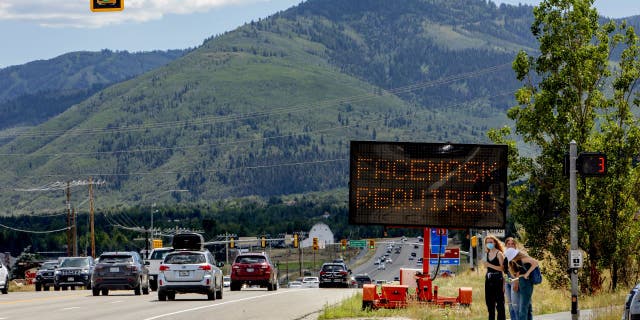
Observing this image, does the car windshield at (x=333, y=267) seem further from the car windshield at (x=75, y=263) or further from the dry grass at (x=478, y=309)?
the dry grass at (x=478, y=309)

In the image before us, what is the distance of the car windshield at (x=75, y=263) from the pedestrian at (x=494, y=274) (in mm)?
35210

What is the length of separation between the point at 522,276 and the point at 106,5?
9.92m

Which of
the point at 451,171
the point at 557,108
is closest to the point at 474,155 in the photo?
the point at 451,171

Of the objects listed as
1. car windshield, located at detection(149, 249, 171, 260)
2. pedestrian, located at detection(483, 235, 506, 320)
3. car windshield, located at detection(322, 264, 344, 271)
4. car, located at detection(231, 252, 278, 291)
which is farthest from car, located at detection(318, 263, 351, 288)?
pedestrian, located at detection(483, 235, 506, 320)

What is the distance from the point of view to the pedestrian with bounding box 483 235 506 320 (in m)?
23.7

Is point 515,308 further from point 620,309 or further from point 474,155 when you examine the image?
point 474,155

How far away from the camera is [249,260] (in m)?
49.7

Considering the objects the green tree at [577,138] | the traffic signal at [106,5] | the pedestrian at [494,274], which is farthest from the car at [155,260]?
the pedestrian at [494,274]

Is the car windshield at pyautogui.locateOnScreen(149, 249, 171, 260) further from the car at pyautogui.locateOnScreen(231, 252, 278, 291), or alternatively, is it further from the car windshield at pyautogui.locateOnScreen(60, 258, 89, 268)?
the car windshield at pyautogui.locateOnScreen(60, 258, 89, 268)

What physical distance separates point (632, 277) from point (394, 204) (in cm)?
1082

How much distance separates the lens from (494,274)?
24.4m

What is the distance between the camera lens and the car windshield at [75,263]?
56.2 m

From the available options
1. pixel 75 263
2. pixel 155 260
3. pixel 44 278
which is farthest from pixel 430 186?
pixel 44 278

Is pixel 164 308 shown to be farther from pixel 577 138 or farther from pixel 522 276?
pixel 522 276
